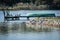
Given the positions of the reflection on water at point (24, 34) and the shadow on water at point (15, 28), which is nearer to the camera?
the reflection on water at point (24, 34)

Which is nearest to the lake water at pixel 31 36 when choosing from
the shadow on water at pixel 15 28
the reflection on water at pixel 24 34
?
the reflection on water at pixel 24 34

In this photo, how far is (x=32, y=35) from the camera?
4996mm

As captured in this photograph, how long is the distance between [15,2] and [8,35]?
4.17ft

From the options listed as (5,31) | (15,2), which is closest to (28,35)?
(5,31)

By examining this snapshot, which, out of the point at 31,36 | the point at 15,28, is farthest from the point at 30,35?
the point at 15,28

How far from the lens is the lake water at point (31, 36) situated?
4.71 metres

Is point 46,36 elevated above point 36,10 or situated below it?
below

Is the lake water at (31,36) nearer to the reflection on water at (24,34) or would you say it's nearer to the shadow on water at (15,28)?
the reflection on water at (24,34)

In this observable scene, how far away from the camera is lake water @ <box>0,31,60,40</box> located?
471cm

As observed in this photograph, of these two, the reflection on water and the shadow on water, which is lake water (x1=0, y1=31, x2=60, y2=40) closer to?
the reflection on water

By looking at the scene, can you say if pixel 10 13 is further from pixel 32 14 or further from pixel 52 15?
pixel 52 15

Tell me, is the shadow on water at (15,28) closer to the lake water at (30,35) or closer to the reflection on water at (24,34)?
the reflection on water at (24,34)

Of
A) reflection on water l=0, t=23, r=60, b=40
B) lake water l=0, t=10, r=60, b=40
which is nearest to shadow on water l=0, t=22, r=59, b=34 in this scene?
reflection on water l=0, t=23, r=60, b=40

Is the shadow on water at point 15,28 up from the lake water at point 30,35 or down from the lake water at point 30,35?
up
